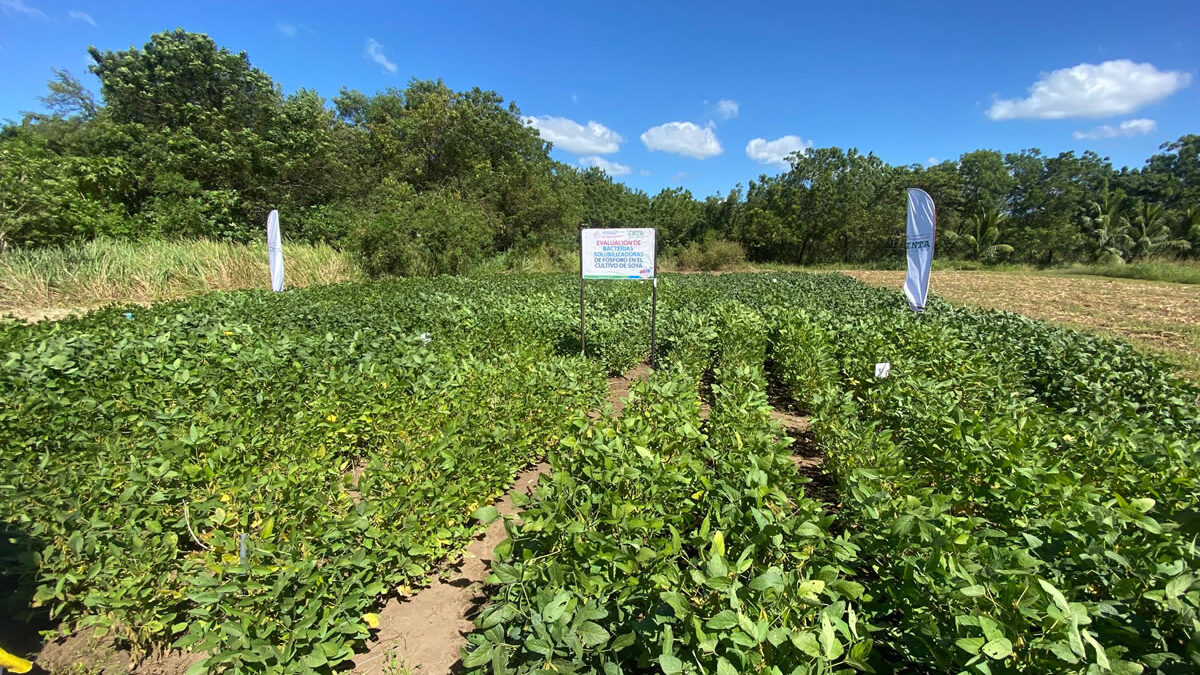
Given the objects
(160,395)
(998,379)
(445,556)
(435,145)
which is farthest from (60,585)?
(435,145)

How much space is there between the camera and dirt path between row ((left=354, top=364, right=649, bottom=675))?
221 cm

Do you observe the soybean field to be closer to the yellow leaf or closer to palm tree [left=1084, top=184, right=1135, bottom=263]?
the yellow leaf

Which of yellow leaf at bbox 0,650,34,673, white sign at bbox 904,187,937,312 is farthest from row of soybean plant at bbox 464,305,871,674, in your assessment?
white sign at bbox 904,187,937,312

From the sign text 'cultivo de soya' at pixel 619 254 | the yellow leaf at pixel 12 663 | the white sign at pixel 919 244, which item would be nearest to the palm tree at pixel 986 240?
the white sign at pixel 919 244

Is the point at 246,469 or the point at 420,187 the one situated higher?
the point at 420,187

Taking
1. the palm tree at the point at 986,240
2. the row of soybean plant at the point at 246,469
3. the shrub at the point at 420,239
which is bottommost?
the row of soybean plant at the point at 246,469

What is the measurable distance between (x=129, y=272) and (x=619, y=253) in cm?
1145

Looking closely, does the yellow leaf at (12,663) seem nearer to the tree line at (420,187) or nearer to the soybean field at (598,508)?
the soybean field at (598,508)

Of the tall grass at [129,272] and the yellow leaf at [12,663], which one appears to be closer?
the yellow leaf at [12,663]

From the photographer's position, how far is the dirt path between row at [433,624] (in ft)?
7.27

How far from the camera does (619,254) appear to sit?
6.74 metres

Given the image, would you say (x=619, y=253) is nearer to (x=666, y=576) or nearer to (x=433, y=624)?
(x=433, y=624)

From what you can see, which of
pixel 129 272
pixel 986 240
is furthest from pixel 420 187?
pixel 986 240

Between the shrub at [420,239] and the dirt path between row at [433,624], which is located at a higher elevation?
the shrub at [420,239]
